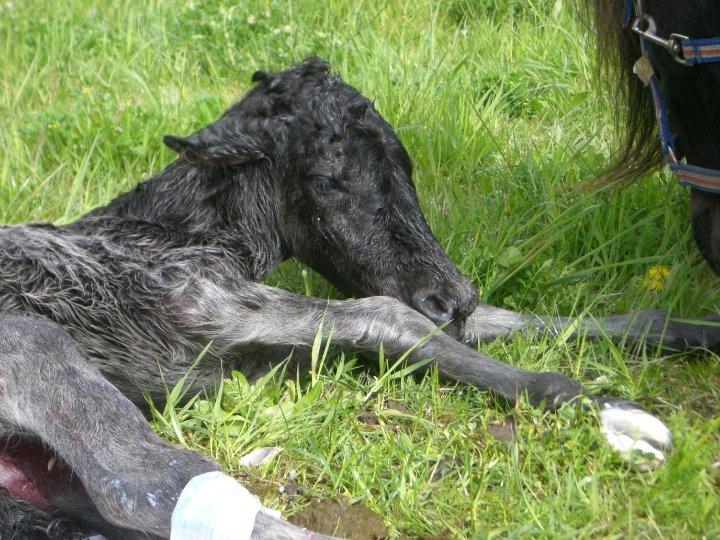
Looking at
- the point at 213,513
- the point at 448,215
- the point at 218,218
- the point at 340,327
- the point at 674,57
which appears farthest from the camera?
the point at 448,215

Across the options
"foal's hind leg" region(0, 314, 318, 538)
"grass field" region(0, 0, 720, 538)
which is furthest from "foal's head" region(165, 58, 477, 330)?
"foal's hind leg" region(0, 314, 318, 538)

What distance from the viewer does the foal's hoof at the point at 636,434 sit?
9.94 feet

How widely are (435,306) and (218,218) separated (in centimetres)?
103

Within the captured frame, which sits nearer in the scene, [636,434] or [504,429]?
[636,434]

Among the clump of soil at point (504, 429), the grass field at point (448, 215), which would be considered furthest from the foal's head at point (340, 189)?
the clump of soil at point (504, 429)

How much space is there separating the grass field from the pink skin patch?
0.47 meters

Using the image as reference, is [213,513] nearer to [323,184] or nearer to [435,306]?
[435,306]

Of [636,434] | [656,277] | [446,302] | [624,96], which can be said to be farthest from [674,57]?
[656,277]

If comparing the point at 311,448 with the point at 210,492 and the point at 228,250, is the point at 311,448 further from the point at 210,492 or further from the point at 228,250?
the point at 228,250

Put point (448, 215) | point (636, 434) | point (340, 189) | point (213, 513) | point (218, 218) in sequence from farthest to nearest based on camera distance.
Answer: point (448, 215) → point (218, 218) → point (340, 189) → point (636, 434) → point (213, 513)

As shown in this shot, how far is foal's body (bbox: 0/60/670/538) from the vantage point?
3.13 m

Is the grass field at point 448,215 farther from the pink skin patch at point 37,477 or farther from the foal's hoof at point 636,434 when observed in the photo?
the pink skin patch at point 37,477

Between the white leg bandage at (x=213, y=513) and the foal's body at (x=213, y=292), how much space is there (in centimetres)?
11

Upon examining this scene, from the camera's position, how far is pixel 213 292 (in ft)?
12.3
